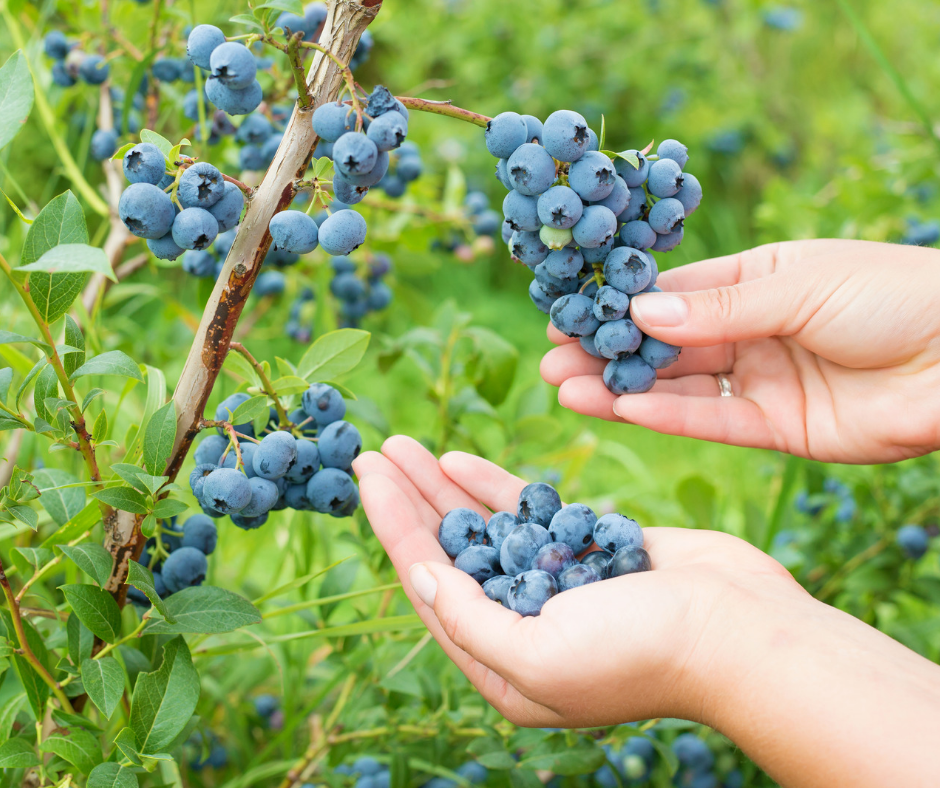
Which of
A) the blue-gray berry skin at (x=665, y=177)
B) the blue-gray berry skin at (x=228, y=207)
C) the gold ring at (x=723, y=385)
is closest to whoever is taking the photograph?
the blue-gray berry skin at (x=228, y=207)

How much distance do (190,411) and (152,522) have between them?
13 centimetres

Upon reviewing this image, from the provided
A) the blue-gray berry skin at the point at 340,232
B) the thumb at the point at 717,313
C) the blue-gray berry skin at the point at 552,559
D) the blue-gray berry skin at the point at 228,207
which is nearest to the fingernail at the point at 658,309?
the thumb at the point at 717,313

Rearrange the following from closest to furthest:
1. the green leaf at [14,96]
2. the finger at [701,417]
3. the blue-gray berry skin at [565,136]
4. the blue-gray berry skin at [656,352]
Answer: the green leaf at [14,96]
the blue-gray berry skin at [565,136]
the blue-gray berry skin at [656,352]
the finger at [701,417]

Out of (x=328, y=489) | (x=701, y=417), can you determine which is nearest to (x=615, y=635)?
(x=328, y=489)

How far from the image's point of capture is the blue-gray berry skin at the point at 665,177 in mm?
988

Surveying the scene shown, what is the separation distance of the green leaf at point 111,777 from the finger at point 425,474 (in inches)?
21.4

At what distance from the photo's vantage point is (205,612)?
84cm

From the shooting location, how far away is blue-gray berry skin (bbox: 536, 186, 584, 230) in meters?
0.90

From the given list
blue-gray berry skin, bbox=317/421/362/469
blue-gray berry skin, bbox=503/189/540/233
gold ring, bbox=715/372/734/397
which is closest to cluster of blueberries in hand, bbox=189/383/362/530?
blue-gray berry skin, bbox=317/421/362/469

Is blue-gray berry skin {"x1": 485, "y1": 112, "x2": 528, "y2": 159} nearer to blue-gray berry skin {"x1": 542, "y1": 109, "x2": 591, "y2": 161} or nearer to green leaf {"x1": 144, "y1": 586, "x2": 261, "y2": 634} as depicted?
blue-gray berry skin {"x1": 542, "y1": 109, "x2": 591, "y2": 161}

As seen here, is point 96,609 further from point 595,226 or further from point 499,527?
point 595,226

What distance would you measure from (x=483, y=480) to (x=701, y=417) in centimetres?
40

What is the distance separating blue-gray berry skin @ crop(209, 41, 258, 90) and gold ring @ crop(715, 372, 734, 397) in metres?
0.99

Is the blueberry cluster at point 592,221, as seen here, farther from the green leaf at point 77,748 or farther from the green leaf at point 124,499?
the green leaf at point 77,748
